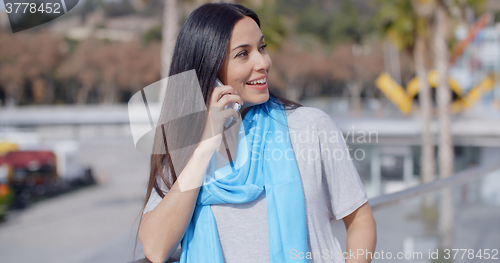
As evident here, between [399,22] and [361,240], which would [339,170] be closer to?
[361,240]

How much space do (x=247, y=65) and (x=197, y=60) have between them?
148mm

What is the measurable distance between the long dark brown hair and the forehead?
0.6 inches

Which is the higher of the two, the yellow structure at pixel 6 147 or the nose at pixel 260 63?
the nose at pixel 260 63

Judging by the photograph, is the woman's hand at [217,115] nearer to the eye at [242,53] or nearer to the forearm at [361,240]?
the eye at [242,53]

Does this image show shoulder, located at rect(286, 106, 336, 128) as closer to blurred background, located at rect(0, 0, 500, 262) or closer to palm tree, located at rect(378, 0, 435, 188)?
blurred background, located at rect(0, 0, 500, 262)

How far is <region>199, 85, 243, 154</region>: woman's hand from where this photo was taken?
126 centimetres

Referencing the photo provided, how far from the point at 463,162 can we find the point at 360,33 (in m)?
34.2

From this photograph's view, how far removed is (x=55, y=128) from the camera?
2927cm

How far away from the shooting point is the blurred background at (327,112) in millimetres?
3469

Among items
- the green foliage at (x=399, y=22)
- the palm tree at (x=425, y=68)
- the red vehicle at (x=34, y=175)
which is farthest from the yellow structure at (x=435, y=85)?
the red vehicle at (x=34, y=175)

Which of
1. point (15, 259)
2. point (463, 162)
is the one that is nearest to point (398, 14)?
point (463, 162)

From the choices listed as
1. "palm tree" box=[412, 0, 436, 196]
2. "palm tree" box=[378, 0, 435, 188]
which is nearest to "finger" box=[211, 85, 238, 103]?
"palm tree" box=[412, 0, 436, 196]

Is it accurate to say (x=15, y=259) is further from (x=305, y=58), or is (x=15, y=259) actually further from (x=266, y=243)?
(x=305, y=58)

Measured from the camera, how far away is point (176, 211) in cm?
122
